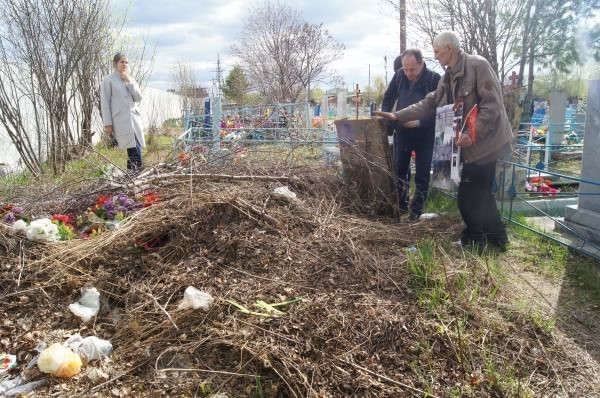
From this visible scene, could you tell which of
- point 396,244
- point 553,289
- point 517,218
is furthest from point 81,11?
point 553,289

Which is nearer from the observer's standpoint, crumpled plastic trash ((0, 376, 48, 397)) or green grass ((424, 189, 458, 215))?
crumpled plastic trash ((0, 376, 48, 397))

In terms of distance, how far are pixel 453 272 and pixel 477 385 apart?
89 cm

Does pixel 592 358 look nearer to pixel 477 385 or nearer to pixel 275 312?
pixel 477 385

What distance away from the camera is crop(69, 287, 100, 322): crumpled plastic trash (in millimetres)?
2713

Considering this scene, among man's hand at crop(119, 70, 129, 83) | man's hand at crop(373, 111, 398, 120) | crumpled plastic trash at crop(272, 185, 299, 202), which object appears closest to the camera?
crumpled plastic trash at crop(272, 185, 299, 202)

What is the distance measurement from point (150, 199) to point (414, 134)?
255 centimetres

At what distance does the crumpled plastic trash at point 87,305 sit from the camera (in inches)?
107

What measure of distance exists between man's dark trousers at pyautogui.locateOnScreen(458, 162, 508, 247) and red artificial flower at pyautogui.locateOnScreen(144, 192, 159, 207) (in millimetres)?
2552

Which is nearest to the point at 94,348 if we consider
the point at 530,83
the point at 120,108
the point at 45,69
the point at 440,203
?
the point at 120,108

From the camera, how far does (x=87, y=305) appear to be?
2.81 metres

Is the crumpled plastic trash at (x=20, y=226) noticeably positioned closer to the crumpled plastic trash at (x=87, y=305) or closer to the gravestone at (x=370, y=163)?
the crumpled plastic trash at (x=87, y=305)

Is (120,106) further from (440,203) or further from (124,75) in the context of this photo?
(440,203)

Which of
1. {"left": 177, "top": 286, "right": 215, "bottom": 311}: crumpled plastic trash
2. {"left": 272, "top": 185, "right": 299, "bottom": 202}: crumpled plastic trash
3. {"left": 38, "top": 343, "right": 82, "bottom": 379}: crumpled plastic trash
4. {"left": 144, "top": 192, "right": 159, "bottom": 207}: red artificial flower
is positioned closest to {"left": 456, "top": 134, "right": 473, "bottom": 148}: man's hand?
{"left": 272, "top": 185, "right": 299, "bottom": 202}: crumpled plastic trash

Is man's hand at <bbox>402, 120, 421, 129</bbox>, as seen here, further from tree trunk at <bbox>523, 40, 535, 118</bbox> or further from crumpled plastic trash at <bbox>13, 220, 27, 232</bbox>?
tree trunk at <bbox>523, 40, 535, 118</bbox>
